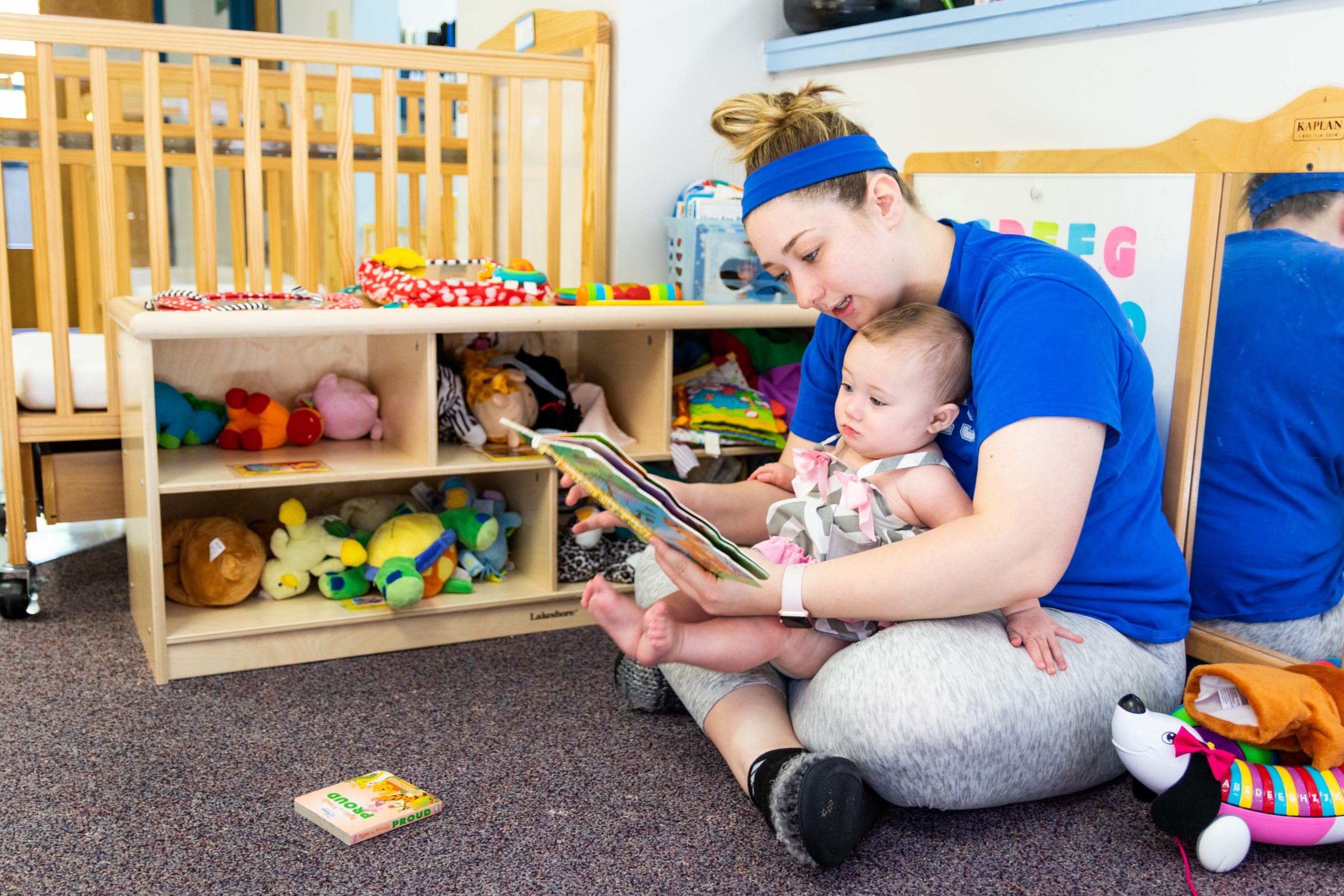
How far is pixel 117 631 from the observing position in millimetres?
1915

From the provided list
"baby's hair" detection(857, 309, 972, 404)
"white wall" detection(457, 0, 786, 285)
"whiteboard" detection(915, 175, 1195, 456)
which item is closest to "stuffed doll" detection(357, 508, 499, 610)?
"white wall" detection(457, 0, 786, 285)

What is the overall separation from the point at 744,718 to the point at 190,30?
1.48 m

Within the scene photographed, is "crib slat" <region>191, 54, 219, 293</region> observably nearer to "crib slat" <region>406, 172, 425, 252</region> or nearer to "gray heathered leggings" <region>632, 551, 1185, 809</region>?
"crib slat" <region>406, 172, 425, 252</region>

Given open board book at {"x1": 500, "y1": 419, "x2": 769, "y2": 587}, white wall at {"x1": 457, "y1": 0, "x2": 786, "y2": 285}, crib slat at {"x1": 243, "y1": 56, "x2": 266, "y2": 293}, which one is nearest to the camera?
open board book at {"x1": 500, "y1": 419, "x2": 769, "y2": 587}

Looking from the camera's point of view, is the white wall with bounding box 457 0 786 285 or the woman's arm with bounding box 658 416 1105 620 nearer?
the woman's arm with bounding box 658 416 1105 620

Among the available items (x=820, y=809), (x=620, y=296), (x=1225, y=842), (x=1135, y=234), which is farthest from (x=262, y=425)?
(x=1225, y=842)

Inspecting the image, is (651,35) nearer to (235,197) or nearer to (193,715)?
(235,197)

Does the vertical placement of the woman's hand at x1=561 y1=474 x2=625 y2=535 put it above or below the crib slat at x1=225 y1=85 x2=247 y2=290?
below

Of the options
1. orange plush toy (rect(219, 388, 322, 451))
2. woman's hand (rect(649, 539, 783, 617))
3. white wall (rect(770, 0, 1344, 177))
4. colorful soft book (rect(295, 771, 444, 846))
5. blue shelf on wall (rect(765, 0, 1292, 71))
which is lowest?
colorful soft book (rect(295, 771, 444, 846))

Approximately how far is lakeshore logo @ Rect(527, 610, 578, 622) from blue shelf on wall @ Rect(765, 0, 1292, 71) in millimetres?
1214

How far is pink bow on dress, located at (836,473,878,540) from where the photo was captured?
1.35 m

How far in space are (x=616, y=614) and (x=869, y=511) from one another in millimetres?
332

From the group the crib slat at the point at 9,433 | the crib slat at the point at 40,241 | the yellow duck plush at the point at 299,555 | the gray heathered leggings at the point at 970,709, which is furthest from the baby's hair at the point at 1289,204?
the crib slat at the point at 9,433

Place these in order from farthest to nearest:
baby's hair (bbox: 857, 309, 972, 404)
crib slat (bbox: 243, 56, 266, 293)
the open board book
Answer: crib slat (bbox: 243, 56, 266, 293) < baby's hair (bbox: 857, 309, 972, 404) < the open board book
